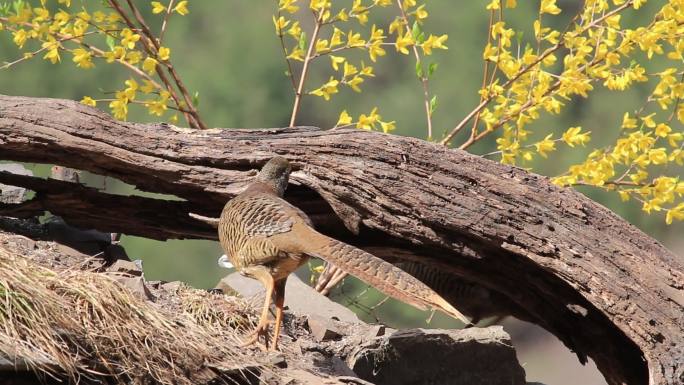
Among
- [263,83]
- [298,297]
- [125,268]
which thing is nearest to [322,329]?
[298,297]

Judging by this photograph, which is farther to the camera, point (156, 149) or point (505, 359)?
point (505, 359)

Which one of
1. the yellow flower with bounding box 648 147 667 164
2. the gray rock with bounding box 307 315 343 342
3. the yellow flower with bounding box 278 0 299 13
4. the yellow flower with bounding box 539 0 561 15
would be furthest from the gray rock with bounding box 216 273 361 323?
the yellow flower with bounding box 539 0 561 15

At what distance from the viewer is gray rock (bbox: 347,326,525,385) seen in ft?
18.4

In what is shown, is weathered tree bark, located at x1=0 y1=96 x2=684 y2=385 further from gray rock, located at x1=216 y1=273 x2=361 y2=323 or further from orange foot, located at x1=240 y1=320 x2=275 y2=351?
orange foot, located at x1=240 y1=320 x2=275 y2=351

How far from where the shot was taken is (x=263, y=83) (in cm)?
1426

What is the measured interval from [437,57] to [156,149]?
11077 millimetres

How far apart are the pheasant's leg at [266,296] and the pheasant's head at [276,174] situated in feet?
1.68

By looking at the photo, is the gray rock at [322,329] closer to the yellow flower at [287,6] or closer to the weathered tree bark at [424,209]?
the weathered tree bark at [424,209]

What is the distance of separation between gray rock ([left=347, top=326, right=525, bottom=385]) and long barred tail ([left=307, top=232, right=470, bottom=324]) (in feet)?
3.92

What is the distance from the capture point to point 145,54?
293 inches

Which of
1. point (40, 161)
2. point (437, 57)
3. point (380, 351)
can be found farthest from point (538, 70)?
point (437, 57)

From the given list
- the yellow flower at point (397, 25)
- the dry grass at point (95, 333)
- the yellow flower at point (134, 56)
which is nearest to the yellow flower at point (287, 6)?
the yellow flower at point (397, 25)

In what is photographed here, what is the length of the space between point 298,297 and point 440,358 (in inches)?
45.2

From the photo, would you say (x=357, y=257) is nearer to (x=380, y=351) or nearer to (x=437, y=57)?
(x=380, y=351)
